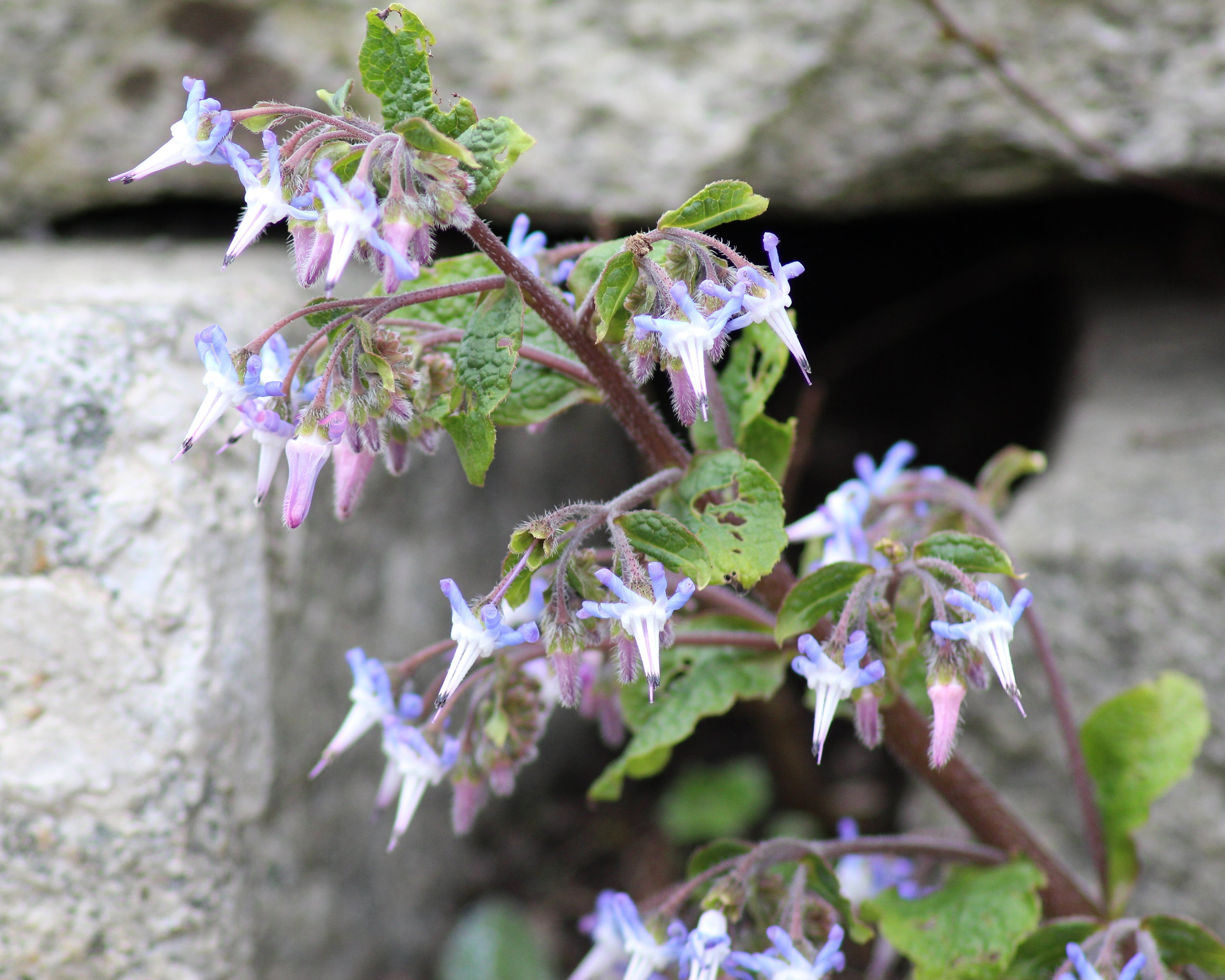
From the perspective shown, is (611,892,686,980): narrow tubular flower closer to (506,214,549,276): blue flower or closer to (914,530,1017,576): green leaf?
(914,530,1017,576): green leaf

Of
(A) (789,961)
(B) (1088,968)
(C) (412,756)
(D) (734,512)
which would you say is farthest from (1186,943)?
(C) (412,756)

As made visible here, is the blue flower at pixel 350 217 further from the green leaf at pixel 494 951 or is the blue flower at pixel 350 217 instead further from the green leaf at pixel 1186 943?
the green leaf at pixel 494 951

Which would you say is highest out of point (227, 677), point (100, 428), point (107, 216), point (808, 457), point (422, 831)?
point (107, 216)

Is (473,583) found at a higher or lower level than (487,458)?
lower

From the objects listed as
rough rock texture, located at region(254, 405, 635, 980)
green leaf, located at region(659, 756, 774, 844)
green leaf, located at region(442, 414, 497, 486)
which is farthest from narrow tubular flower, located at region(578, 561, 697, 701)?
green leaf, located at region(659, 756, 774, 844)

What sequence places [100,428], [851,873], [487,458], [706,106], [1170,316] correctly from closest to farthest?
[487,458]
[100,428]
[851,873]
[706,106]
[1170,316]

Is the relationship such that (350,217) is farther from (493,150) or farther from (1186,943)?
(1186,943)

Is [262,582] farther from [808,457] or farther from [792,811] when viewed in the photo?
[808,457]

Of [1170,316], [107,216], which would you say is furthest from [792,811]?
[107,216]
